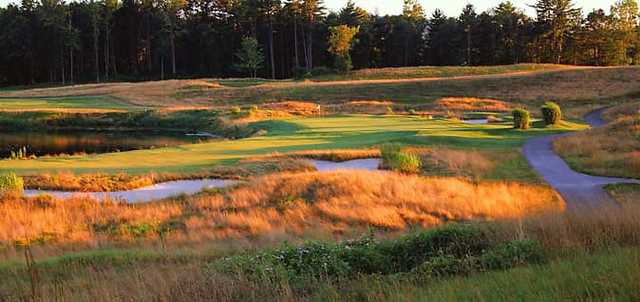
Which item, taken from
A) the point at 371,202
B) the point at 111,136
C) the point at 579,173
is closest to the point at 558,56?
the point at 111,136

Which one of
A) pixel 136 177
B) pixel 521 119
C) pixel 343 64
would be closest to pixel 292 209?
pixel 136 177

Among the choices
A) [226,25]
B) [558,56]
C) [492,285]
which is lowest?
[492,285]

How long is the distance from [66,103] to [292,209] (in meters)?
62.6

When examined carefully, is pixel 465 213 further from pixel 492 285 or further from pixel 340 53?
pixel 340 53

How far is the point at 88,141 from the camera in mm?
47969

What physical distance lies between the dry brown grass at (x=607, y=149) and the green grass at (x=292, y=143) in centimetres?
327

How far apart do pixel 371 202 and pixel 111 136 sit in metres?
38.8

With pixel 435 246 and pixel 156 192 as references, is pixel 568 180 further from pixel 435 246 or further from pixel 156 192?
pixel 435 246

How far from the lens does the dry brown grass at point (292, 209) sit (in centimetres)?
1462

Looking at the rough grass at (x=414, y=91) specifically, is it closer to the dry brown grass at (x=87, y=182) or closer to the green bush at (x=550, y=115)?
the green bush at (x=550, y=115)

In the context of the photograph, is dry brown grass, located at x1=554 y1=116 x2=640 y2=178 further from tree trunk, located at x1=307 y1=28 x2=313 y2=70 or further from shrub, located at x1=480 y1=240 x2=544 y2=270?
tree trunk, located at x1=307 y1=28 x2=313 y2=70

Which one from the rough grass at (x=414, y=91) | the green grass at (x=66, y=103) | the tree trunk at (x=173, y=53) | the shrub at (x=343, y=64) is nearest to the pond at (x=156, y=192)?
the green grass at (x=66, y=103)

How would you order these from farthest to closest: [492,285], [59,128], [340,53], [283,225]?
[340,53], [59,128], [283,225], [492,285]

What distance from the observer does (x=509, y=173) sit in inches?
922
